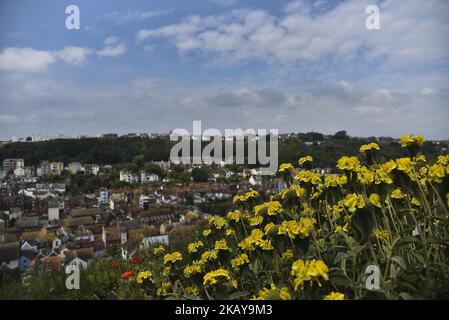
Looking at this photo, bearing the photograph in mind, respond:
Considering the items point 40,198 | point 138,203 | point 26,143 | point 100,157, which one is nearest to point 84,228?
point 138,203

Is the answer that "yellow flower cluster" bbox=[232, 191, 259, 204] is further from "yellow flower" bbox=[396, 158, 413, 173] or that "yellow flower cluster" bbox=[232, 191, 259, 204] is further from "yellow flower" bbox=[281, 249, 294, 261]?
"yellow flower" bbox=[396, 158, 413, 173]

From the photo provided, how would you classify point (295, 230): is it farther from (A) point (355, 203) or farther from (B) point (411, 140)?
(B) point (411, 140)

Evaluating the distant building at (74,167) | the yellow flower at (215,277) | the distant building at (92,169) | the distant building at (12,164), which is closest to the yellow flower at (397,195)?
the yellow flower at (215,277)

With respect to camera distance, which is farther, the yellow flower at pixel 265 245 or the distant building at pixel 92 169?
the distant building at pixel 92 169

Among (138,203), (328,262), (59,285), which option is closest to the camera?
(328,262)

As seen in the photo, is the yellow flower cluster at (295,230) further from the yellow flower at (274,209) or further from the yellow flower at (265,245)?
the yellow flower at (274,209)

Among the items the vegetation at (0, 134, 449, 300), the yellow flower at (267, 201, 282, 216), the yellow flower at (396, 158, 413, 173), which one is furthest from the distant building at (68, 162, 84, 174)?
the yellow flower at (396, 158, 413, 173)

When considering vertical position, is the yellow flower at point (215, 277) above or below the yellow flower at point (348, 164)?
below

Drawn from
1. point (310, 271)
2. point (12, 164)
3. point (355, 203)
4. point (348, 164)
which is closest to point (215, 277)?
point (310, 271)

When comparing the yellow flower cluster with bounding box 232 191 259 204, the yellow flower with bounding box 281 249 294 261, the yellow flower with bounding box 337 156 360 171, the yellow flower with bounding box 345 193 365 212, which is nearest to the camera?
the yellow flower with bounding box 345 193 365 212
